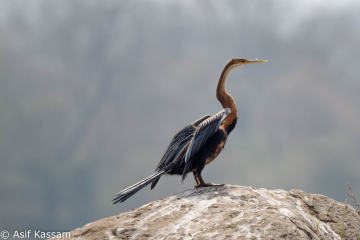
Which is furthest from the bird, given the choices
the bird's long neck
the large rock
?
the large rock

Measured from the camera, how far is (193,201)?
231 inches

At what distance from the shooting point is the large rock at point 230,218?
485 cm

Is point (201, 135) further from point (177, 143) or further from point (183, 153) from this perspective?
point (177, 143)

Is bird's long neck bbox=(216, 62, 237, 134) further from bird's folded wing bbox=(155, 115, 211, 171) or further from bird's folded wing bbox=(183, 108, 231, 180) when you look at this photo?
bird's folded wing bbox=(155, 115, 211, 171)

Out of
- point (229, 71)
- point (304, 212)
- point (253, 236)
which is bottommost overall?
point (253, 236)

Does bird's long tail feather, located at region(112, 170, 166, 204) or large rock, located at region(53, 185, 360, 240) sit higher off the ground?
bird's long tail feather, located at region(112, 170, 166, 204)

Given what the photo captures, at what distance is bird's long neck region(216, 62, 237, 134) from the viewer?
7.68m

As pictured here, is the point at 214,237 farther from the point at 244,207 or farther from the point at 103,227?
the point at 103,227

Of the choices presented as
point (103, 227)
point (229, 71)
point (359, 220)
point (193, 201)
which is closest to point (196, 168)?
point (193, 201)

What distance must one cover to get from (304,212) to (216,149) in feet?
6.86

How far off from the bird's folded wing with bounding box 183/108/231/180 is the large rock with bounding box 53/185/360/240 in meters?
0.68

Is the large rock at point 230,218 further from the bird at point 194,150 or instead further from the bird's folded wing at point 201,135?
the bird's folded wing at point 201,135

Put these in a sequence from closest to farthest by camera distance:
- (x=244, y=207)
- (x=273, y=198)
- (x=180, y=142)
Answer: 1. (x=244, y=207)
2. (x=273, y=198)
3. (x=180, y=142)

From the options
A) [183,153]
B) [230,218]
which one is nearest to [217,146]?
[183,153]
